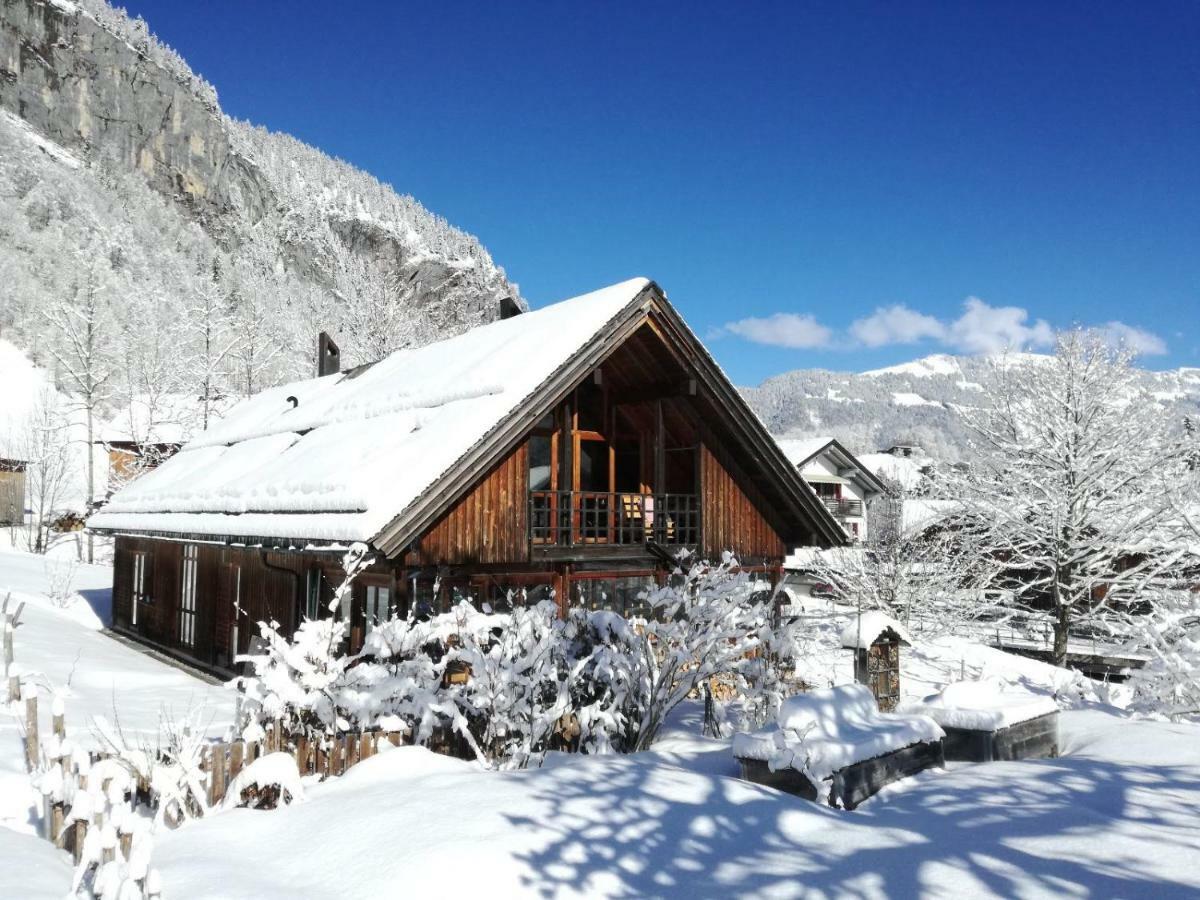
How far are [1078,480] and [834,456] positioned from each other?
34.4 metres

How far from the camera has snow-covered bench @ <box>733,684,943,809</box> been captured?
273 inches

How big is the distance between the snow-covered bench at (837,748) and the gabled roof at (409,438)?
5.17 meters

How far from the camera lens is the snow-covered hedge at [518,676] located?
741cm

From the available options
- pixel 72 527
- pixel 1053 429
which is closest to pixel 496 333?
pixel 1053 429

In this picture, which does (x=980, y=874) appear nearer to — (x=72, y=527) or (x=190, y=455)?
(x=190, y=455)

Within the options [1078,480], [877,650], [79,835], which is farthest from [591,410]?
[1078,480]

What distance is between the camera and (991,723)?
831 cm

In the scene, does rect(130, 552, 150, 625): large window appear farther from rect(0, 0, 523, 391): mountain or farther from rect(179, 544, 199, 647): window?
rect(0, 0, 523, 391): mountain

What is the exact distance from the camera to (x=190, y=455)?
70.3 feet

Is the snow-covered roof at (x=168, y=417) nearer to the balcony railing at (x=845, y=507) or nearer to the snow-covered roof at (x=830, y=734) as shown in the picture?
the snow-covered roof at (x=830, y=734)

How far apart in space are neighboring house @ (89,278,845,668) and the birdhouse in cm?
318

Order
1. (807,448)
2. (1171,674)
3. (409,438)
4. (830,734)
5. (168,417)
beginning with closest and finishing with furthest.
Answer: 1. (830,734)
2. (409,438)
3. (1171,674)
4. (168,417)
5. (807,448)

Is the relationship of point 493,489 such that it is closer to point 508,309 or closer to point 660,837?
point 660,837

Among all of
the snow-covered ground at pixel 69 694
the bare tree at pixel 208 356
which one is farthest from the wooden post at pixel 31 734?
the bare tree at pixel 208 356
